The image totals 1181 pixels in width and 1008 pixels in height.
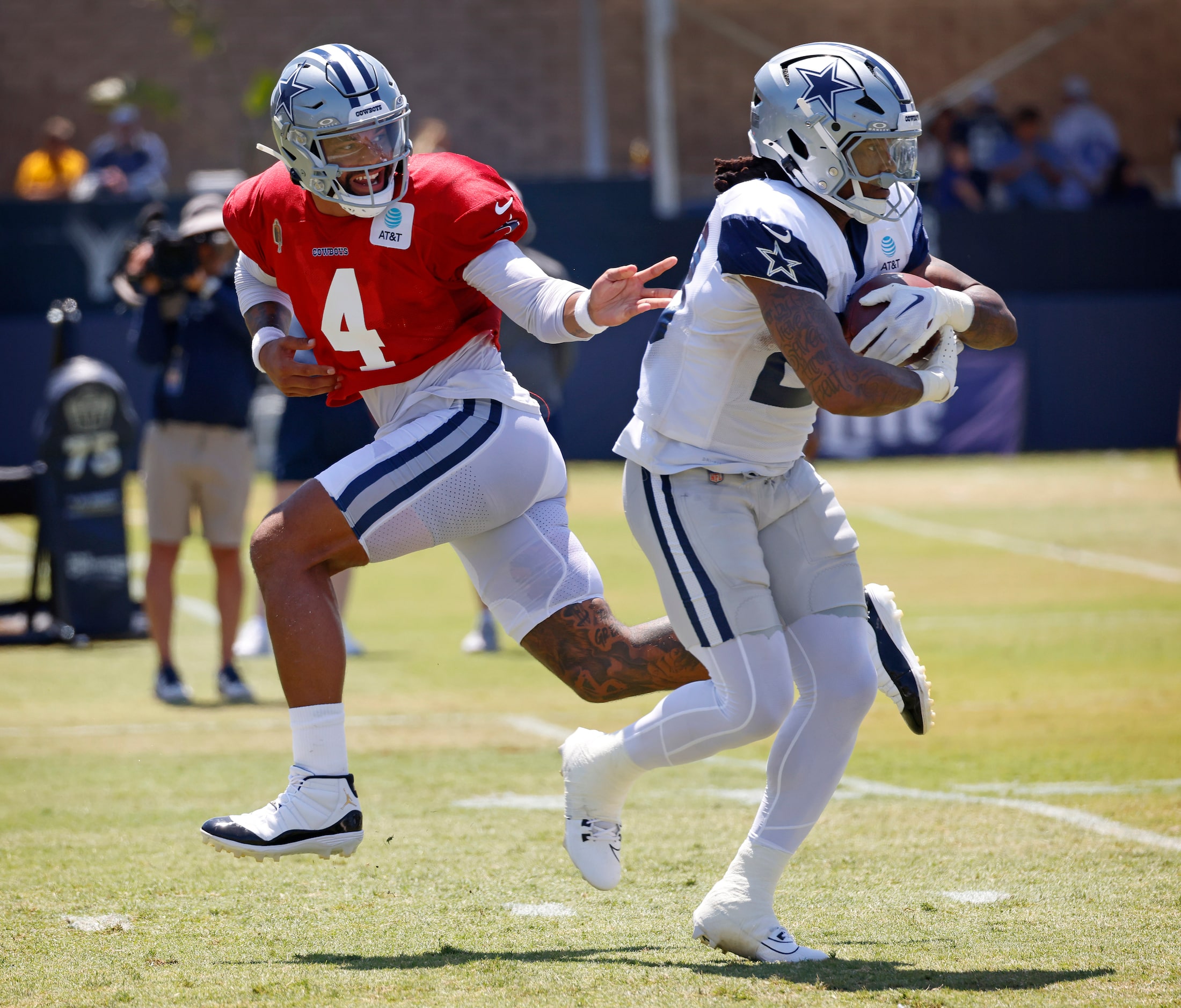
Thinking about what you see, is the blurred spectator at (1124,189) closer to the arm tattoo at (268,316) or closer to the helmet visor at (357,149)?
the arm tattoo at (268,316)

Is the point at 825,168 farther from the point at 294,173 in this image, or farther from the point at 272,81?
the point at 272,81

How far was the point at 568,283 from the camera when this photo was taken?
165 inches

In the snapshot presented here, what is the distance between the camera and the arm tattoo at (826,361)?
3725 mm

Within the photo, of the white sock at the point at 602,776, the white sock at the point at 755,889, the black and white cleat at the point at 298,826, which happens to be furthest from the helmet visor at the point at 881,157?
the black and white cleat at the point at 298,826

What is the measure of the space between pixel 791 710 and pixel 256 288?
197cm

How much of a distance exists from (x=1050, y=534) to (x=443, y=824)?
9227 mm

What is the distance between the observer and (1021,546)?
13.1 meters

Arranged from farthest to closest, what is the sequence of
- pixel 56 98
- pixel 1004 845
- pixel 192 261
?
pixel 56 98 → pixel 192 261 → pixel 1004 845

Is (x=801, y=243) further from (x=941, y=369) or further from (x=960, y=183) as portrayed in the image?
(x=960, y=183)

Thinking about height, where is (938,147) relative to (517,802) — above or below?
above

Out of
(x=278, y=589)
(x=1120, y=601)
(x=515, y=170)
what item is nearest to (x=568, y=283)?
(x=278, y=589)

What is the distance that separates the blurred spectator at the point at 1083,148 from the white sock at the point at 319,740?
60.7 ft

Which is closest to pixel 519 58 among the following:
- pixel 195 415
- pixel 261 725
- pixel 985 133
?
pixel 985 133

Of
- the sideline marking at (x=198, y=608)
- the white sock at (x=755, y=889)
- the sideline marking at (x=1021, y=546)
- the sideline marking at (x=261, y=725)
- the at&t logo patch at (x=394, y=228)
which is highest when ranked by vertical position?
the at&t logo patch at (x=394, y=228)
